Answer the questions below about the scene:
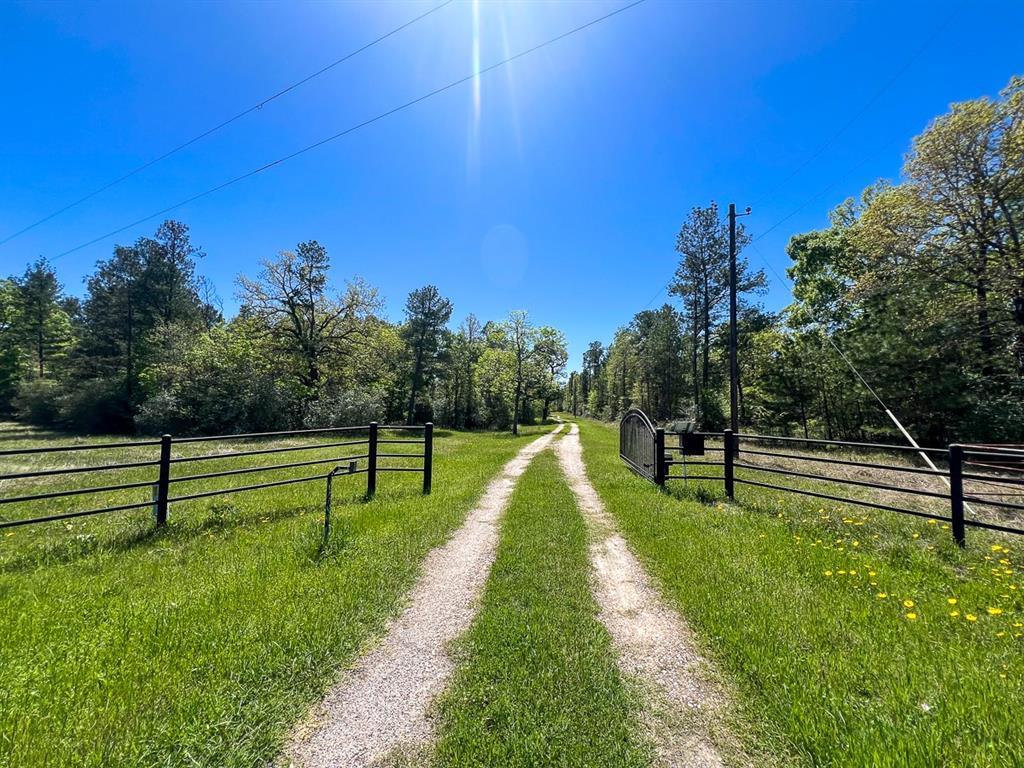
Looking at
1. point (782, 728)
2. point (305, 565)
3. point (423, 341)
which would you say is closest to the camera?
point (782, 728)

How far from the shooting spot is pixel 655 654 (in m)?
3.12

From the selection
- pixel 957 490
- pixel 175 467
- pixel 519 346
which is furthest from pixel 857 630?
pixel 519 346

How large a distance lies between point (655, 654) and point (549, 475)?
815cm

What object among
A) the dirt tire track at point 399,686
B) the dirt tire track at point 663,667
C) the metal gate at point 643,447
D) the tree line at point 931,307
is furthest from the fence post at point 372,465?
the tree line at point 931,307

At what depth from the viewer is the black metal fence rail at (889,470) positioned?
489 cm

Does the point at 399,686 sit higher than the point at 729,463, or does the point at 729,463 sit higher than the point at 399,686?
the point at 729,463

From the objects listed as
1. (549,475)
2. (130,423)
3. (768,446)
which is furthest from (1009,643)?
(130,423)

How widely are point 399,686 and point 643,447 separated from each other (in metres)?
9.29

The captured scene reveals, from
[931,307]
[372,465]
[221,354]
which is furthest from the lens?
[221,354]

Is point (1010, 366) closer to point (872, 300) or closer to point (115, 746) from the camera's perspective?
point (872, 300)

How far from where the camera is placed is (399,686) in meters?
2.72

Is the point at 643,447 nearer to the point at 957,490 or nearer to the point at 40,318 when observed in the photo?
the point at 957,490

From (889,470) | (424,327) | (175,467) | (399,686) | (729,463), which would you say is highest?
(424,327)

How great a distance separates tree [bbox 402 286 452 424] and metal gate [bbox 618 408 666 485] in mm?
26559
